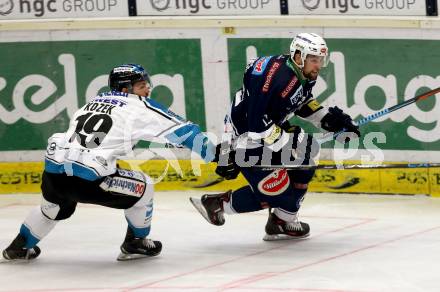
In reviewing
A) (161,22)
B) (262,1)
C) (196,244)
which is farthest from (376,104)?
(196,244)

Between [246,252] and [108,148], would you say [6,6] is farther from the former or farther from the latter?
[246,252]

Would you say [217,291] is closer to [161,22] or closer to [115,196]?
[115,196]

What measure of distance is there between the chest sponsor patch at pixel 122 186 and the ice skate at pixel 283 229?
1145 millimetres

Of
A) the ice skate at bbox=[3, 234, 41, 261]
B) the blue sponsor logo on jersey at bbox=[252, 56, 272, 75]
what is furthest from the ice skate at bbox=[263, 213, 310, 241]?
the ice skate at bbox=[3, 234, 41, 261]

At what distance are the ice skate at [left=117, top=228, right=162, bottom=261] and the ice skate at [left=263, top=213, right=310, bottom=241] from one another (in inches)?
34.3

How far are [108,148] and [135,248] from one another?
0.66m

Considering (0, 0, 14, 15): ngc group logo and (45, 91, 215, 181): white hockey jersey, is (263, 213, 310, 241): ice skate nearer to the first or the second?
(45, 91, 215, 181): white hockey jersey

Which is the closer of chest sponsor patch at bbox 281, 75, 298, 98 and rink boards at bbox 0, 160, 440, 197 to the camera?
chest sponsor patch at bbox 281, 75, 298, 98

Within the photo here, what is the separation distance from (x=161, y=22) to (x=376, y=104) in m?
1.85

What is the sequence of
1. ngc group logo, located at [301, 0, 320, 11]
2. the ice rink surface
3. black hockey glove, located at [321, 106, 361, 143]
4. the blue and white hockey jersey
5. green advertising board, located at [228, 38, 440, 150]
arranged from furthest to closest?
ngc group logo, located at [301, 0, 320, 11]
green advertising board, located at [228, 38, 440, 150]
black hockey glove, located at [321, 106, 361, 143]
the blue and white hockey jersey
the ice rink surface

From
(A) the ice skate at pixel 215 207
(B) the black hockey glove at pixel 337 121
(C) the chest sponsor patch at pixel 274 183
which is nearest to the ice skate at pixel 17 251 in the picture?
(A) the ice skate at pixel 215 207

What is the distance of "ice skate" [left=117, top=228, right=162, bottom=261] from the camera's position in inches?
237

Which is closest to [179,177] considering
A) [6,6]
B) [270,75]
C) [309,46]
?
[6,6]

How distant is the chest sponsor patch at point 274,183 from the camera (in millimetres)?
6281
